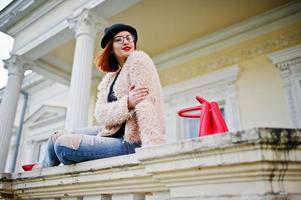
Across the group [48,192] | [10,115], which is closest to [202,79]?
[10,115]

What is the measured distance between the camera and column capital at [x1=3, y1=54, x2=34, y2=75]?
5.64 m

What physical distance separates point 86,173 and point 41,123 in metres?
7.35

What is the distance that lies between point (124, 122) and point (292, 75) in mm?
3940

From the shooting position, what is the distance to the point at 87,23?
4207 millimetres

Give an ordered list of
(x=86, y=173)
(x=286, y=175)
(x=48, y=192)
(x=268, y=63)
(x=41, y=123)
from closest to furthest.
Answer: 1. (x=286, y=175)
2. (x=86, y=173)
3. (x=48, y=192)
4. (x=268, y=63)
5. (x=41, y=123)

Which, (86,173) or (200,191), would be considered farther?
(86,173)

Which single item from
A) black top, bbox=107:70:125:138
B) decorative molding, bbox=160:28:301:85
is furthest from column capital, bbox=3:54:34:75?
black top, bbox=107:70:125:138

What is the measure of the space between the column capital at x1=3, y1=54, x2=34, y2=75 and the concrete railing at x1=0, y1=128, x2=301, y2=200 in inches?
211

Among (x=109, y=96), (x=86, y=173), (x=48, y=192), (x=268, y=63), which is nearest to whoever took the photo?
(x=86, y=173)

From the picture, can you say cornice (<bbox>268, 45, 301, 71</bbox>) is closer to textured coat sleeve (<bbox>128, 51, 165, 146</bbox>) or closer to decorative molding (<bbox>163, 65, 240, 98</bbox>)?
decorative molding (<bbox>163, 65, 240, 98</bbox>)

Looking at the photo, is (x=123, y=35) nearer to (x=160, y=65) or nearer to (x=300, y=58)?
(x=300, y=58)

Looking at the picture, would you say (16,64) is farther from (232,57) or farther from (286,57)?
(286,57)

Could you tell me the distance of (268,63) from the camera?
464cm

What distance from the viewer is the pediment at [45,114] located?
7.41 m
